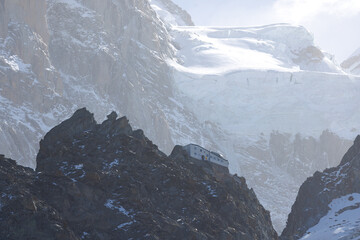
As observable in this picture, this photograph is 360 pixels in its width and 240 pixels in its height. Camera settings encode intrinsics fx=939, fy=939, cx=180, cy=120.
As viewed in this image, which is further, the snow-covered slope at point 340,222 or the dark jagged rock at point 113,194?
the snow-covered slope at point 340,222

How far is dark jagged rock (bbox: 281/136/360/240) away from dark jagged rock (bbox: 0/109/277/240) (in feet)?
174

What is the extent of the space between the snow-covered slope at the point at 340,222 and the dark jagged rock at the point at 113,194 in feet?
107

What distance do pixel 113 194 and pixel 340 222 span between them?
7632 cm

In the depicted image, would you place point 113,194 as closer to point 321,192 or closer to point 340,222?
point 340,222

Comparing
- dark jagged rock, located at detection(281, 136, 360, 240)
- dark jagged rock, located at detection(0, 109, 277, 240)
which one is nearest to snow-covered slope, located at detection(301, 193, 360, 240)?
dark jagged rock, located at detection(281, 136, 360, 240)

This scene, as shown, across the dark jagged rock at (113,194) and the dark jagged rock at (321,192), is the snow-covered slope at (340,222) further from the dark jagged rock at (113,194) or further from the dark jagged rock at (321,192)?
the dark jagged rock at (113,194)

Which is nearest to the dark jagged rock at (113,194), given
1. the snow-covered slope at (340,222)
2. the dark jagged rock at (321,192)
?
the snow-covered slope at (340,222)

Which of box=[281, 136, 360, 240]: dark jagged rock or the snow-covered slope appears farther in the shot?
box=[281, 136, 360, 240]: dark jagged rock

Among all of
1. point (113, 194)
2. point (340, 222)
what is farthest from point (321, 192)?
point (113, 194)

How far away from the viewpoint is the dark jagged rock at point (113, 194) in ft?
274

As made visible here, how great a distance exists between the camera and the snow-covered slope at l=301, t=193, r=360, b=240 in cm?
15100

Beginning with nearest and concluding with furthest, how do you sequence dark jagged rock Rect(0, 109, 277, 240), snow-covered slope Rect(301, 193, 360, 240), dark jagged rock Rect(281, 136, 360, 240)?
dark jagged rock Rect(0, 109, 277, 240)
snow-covered slope Rect(301, 193, 360, 240)
dark jagged rock Rect(281, 136, 360, 240)

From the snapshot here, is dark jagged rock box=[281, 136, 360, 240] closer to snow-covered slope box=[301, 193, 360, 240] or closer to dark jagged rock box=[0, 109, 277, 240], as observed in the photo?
snow-covered slope box=[301, 193, 360, 240]

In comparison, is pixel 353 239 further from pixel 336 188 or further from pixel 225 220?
pixel 225 220
